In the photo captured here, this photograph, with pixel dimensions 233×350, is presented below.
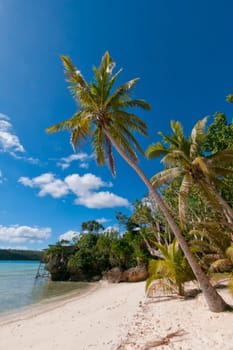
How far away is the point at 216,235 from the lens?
11.7m

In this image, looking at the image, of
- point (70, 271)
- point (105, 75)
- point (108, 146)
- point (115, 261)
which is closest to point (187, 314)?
point (108, 146)

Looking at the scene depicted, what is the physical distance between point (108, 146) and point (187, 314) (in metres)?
6.92

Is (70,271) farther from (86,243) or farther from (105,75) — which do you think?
(105,75)

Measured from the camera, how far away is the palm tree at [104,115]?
907cm

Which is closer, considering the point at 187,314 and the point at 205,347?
the point at 205,347

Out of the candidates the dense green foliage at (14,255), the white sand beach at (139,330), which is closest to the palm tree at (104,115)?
the white sand beach at (139,330)

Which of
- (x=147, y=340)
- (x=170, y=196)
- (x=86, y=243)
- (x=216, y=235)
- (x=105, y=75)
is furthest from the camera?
(x=86, y=243)

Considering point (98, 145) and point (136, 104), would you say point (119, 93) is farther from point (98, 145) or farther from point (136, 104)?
point (98, 145)

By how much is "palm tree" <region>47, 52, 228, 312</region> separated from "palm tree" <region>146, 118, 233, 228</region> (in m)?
1.86

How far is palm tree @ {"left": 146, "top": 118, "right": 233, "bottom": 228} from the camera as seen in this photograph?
10.0 metres

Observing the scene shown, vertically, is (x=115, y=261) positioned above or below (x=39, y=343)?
above

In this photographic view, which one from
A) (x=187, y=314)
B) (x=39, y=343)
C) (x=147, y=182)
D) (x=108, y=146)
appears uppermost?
(x=108, y=146)

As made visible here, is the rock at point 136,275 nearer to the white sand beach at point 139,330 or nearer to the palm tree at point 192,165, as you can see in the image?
the palm tree at point 192,165

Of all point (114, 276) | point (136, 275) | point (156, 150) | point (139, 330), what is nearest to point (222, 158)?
point (156, 150)
